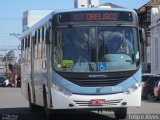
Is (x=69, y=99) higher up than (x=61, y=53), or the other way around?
(x=61, y=53)

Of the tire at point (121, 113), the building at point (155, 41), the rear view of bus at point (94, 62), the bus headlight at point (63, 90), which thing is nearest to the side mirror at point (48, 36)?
the rear view of bus at point (94, 62)

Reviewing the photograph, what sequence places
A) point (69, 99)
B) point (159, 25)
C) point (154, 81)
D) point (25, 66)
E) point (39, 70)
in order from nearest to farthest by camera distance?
point (69, 99), point (39, 70), point (25, 66), point (154, 81), point (159, 25)

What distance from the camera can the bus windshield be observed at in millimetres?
14312

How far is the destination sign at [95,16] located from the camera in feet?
48.2

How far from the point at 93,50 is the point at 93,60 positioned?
0.28 m

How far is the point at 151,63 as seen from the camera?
180ft

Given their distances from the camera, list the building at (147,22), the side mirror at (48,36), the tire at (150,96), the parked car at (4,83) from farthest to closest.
Answer: the parked car at (4,83)
the building at (147,22)
the tire at (150,96)
the side mirror at (48,36)

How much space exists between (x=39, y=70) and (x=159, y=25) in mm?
36351

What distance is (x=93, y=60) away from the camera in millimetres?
14328

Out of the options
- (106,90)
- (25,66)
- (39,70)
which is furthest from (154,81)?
(106,90)

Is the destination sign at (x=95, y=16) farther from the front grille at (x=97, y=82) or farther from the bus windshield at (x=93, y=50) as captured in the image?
the front grille at (x=97, y=82)

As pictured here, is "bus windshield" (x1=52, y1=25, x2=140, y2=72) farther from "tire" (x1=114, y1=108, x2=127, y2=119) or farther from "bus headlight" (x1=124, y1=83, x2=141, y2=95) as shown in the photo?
"tire" (x1=114, y1=108, x2=127, y2=119)

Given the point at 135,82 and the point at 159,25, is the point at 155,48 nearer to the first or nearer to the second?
the point at 159,25

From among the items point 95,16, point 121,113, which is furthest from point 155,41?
point 95,16
